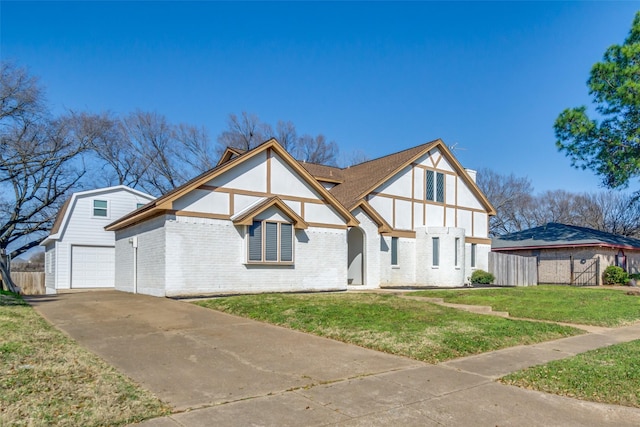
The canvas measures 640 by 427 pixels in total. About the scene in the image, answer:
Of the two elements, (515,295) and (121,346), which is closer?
(121,346)

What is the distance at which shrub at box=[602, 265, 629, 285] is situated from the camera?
92.1 ft

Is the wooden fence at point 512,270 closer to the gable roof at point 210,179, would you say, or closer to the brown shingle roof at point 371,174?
the brown shingle roof at point 371,174

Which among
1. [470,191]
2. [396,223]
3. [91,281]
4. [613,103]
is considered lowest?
[91,281]

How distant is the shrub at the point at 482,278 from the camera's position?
85.3ft

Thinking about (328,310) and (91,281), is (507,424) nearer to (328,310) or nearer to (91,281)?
(328,310)

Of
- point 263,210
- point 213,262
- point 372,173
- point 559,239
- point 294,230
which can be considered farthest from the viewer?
point 559,239

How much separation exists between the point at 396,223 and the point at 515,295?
7.53m

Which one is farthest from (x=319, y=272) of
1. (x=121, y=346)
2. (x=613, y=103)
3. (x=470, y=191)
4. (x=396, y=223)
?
(x=613, y=103)

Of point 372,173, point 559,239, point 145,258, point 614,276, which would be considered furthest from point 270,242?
point 614,276

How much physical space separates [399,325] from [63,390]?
662 centimetres

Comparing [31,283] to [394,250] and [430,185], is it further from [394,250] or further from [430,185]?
[430,185]

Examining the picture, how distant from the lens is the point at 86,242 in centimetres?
2220

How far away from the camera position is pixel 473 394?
591 centimetres

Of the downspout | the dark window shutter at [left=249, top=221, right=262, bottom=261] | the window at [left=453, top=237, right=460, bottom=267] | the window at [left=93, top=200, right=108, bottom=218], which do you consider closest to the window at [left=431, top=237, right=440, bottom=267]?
the window at [left=453, top=237, right=460, bottom=267]
